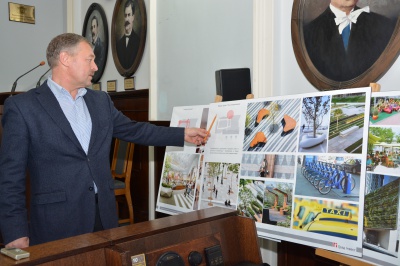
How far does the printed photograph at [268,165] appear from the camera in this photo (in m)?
1.99

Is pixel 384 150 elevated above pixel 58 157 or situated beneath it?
elevated above

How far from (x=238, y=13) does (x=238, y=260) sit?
222 cm

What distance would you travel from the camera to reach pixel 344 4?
8.12 feet

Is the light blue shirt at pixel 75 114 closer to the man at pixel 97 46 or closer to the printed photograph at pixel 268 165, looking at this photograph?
the printed photograph at pixel 268 165

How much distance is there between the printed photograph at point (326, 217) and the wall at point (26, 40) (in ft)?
16.9

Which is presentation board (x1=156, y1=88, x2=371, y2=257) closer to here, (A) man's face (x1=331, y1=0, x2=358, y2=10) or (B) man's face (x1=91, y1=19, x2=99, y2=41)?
(A) man's face (x1=331, y1=0, x2=358, y2=10)

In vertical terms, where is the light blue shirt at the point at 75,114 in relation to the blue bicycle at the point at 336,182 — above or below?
above

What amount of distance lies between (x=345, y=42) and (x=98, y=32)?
384 cm

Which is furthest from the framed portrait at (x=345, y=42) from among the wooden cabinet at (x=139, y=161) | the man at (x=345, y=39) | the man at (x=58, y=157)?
the wooden cabinet at (x=139, y=161)

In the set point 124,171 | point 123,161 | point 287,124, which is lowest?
point 124,171

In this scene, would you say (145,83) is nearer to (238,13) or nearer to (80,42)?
(238,13)

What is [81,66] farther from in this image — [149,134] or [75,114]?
[149,134]

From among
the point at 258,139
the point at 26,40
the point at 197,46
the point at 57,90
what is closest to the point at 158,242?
the point at 258,139

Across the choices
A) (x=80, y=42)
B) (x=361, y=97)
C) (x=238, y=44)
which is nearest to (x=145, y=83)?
(x=238, y=44)
